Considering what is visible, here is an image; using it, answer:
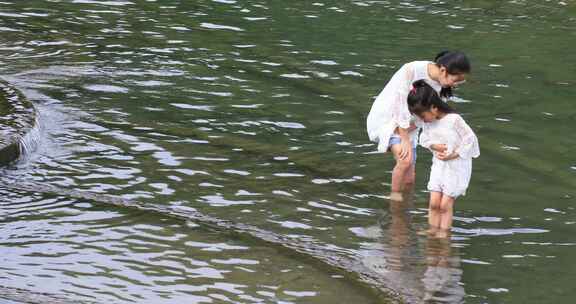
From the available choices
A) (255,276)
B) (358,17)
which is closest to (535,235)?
(255,276)

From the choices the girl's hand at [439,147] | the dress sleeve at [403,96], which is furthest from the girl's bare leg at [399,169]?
the girl's hand at [439,147]

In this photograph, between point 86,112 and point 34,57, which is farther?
point 34,57

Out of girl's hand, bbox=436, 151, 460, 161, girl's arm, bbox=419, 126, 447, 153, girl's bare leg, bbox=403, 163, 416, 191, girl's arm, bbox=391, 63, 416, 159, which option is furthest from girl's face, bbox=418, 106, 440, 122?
girl's bare leg, bbox=403, 163, 416, 191

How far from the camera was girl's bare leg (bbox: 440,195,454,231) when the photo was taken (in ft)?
26.7

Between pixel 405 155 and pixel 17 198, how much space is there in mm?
2963

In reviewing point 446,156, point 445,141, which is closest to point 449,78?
point 445,141

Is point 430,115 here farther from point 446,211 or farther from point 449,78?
point 446,211

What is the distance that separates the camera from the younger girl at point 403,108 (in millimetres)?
8117

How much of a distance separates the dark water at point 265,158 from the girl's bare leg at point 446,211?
0.63 ft

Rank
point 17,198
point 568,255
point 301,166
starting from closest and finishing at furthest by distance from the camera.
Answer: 1. point 568,255
2. point 17,198
3. point 301,166

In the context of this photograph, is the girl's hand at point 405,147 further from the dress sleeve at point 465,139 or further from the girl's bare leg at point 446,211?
the dress sleeve at point 465,139

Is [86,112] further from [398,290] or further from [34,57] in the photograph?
[398,290]

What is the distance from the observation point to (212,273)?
7.15m

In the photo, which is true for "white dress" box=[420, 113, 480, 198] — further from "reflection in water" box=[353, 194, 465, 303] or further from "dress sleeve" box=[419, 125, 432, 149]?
"reflection in water" box=[353, 194, 465, 303]
